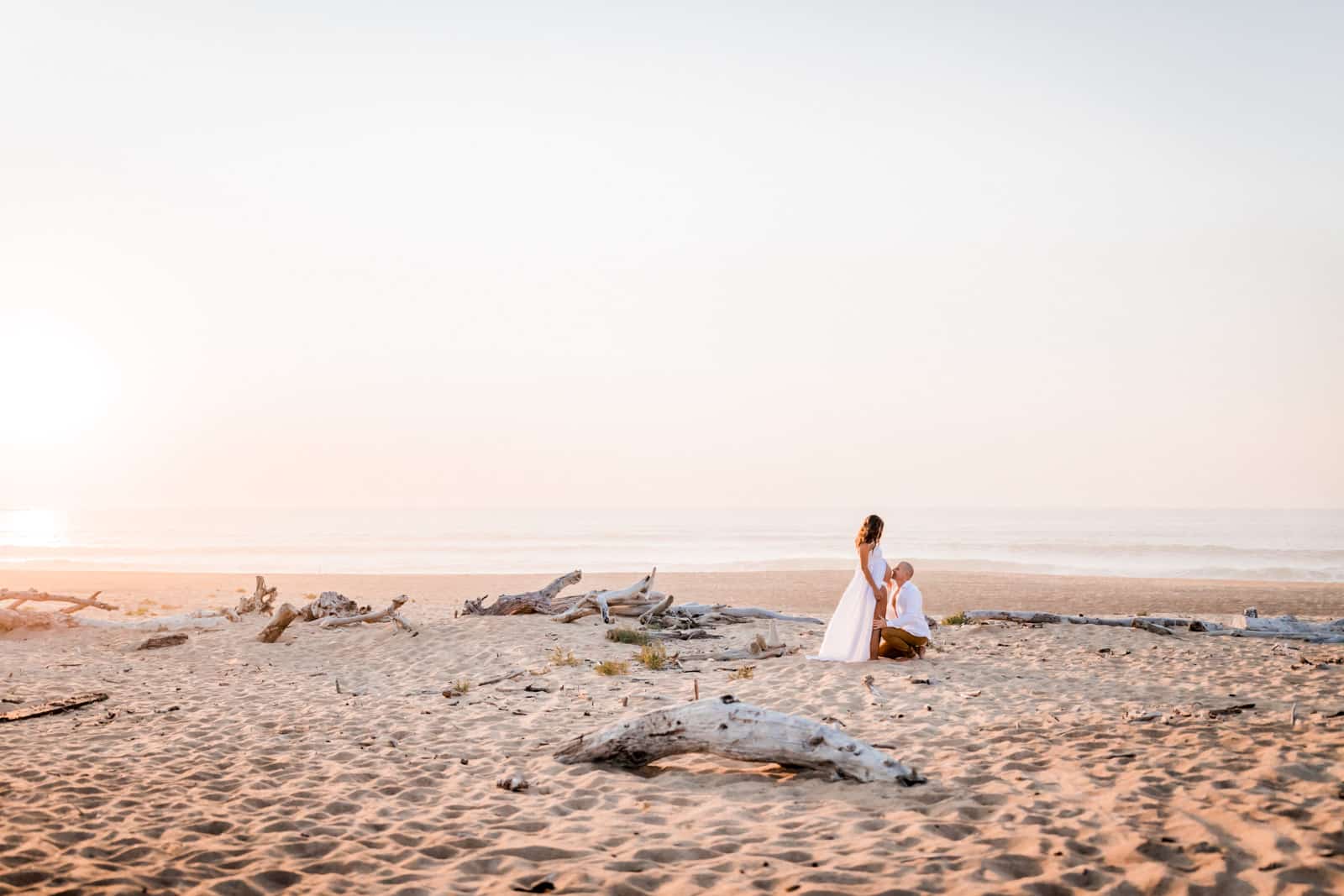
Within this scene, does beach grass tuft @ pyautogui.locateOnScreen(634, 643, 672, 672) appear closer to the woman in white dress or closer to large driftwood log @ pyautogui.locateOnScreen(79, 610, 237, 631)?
the woman in white dress

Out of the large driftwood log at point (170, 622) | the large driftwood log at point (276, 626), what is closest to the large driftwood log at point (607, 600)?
the large driftwood log at point (276, 626)

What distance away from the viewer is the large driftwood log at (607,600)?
49.5 ft

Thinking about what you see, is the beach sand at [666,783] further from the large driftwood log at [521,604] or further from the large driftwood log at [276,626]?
the large driftwood log at [521,604]

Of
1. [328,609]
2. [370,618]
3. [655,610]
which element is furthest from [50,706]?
[655,610]

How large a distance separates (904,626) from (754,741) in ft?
18.6

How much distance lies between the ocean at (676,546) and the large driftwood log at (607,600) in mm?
21186

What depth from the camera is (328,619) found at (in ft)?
47.8

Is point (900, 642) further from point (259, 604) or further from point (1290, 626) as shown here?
point (259, 604)

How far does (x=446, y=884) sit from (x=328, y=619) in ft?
37.0

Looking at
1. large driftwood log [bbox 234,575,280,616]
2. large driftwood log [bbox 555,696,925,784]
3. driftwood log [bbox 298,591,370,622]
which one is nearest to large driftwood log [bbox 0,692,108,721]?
driftwood log [bbox 298,591,370,622]

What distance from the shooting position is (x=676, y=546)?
5703 cm

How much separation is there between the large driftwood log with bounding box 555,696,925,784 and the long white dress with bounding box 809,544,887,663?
4.86 m

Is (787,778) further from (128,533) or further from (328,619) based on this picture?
(128,533)

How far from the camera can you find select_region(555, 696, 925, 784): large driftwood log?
6016 mm
